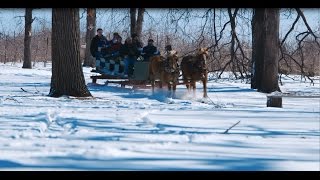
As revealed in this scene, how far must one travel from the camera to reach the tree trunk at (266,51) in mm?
17547

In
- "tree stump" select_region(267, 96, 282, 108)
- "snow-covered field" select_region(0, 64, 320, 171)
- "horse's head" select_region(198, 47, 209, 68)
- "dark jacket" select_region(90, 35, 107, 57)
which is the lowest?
"snow-covered field" select_region(0, 64, 320, 171)

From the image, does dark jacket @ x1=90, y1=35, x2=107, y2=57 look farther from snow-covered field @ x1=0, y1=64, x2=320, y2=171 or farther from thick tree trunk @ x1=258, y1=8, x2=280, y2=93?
snow-covered field @ x1=0, y1=64, x2=320, y2=171

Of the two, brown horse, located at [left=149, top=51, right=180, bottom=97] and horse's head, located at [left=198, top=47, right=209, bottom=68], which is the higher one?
horse's head, located at [left=198, top=47, right=209, bottom=68]

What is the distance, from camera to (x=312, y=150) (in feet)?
18.0

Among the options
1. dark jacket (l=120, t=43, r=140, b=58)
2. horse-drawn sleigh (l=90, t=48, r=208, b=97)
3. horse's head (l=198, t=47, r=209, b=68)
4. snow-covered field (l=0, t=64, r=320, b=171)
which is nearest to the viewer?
snow-covered field (l=0, t=64, r=320, b=171)

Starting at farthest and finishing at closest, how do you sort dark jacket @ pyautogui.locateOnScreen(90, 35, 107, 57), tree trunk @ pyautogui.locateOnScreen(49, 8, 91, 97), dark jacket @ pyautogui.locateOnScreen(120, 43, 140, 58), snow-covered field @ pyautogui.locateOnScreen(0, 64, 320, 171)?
dark jacket @ pyautogui.locateOnScreen(90, 35, 107, 57) → dark jacket @ pyautogui.locateOnScreen(120, 43, 140, 58) → tree trunk @ pyautogui.locateOnScreen(49, 8, 91, 97) → snow-covered field @ pyautogui.locateOnScreen(0, 64, 320, 171)

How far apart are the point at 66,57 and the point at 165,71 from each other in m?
4.09

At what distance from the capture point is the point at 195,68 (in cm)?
1552

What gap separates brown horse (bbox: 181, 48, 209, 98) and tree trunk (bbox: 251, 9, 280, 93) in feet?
9.78

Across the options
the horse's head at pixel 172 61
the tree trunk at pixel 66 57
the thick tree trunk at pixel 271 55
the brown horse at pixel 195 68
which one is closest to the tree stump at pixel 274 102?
the brown horse at pixel 195 68

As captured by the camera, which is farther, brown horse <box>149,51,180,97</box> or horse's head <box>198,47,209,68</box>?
brown horse <box>149,51,180,97</box>

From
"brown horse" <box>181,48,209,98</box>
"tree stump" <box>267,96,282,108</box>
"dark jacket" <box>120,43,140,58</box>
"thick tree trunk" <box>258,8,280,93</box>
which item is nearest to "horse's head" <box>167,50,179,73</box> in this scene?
"brown horse" <box>181,48,209,98</box>

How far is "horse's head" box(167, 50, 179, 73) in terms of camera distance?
621 inches

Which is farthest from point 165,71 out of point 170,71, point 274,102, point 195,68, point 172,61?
point 274,102
